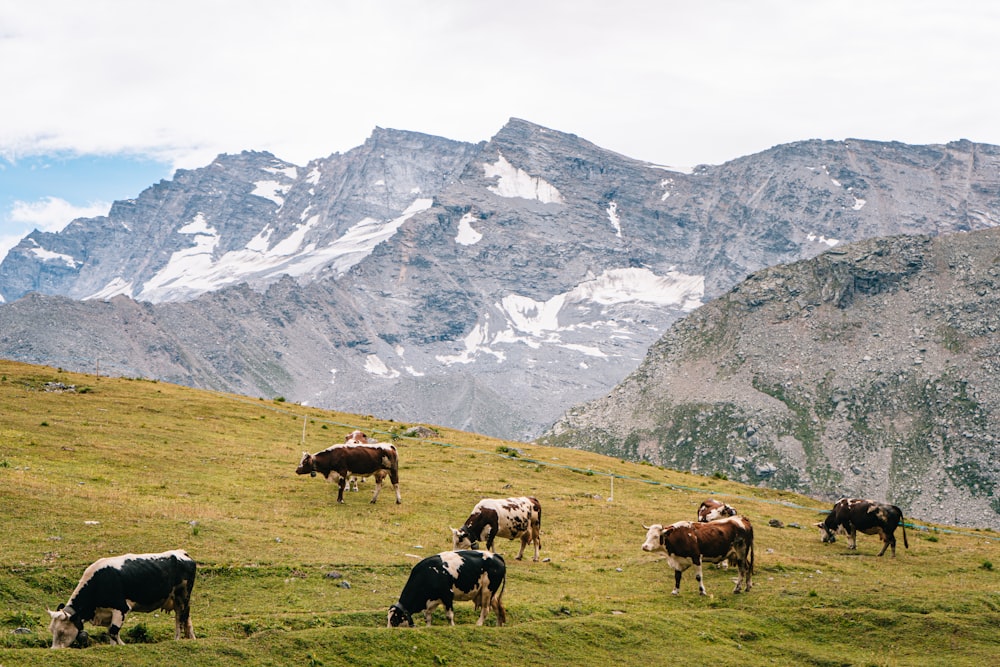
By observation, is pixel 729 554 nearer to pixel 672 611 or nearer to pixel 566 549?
pixel 672 611

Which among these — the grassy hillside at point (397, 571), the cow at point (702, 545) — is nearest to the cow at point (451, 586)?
the grassy hillside at point (397, 571)

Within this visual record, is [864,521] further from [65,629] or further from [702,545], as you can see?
[65,629]

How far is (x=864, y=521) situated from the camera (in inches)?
1654

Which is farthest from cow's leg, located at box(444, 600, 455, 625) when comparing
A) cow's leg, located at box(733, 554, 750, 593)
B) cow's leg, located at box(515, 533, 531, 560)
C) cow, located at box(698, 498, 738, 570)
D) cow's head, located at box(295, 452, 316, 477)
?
cow's head, located at box(295, 452, 316, 477)

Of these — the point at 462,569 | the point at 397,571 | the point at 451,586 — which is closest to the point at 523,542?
the point at 397,571

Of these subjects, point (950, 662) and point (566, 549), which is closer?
point (950, 662)

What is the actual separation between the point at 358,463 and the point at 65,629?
2329cm

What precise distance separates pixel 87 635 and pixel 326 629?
19.3ft

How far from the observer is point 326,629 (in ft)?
77.1

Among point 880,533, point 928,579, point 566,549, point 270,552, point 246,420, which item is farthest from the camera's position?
point 246,420

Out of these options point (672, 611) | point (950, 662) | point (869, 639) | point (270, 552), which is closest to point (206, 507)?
point (270, 552)

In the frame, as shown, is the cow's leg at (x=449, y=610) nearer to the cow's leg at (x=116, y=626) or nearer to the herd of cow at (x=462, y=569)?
the herd of cow at (x=462, y=569)

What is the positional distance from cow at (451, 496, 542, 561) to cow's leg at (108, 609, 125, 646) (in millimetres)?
14268

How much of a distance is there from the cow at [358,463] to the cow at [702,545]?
625 inches
